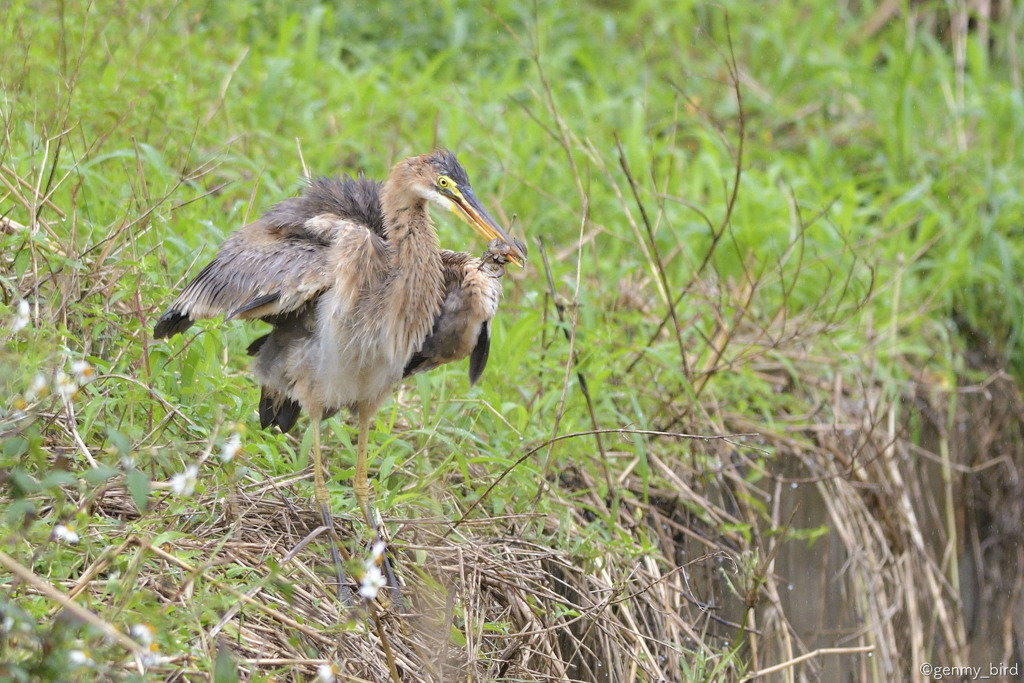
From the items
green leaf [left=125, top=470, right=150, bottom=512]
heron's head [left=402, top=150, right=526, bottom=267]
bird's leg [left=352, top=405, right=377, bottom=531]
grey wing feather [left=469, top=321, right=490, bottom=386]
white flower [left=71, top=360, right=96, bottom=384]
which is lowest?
bird's leg [left=352, top=405, right=377, bottom=531]

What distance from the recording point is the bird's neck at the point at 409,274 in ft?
10.0

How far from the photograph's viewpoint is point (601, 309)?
4793 mm

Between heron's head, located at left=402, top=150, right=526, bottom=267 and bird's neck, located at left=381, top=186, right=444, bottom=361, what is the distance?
0.19 ft

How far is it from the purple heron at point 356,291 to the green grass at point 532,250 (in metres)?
0.28

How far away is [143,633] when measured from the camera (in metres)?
2.11

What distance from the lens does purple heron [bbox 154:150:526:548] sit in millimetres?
3021

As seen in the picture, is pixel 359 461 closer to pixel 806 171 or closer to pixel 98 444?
pixel 98 444

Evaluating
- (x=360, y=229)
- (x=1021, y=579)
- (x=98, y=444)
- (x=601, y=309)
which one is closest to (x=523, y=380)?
(x=601, y=309)

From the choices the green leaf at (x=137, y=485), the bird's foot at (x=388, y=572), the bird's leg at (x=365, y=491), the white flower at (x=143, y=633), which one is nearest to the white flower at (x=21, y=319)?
the green leaf at (x=137, y=485)

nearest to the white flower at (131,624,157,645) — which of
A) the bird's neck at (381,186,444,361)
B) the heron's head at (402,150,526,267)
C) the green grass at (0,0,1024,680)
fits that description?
the green grass at (0,0,1024,680)

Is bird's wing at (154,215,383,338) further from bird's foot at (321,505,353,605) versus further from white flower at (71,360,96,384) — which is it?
bird's foot at (321,505,353,605)

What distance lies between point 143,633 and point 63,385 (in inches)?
27.8

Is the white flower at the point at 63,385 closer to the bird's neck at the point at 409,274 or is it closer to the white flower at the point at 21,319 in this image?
the white flower at the point at 21,319

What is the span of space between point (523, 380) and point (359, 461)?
1.17m
